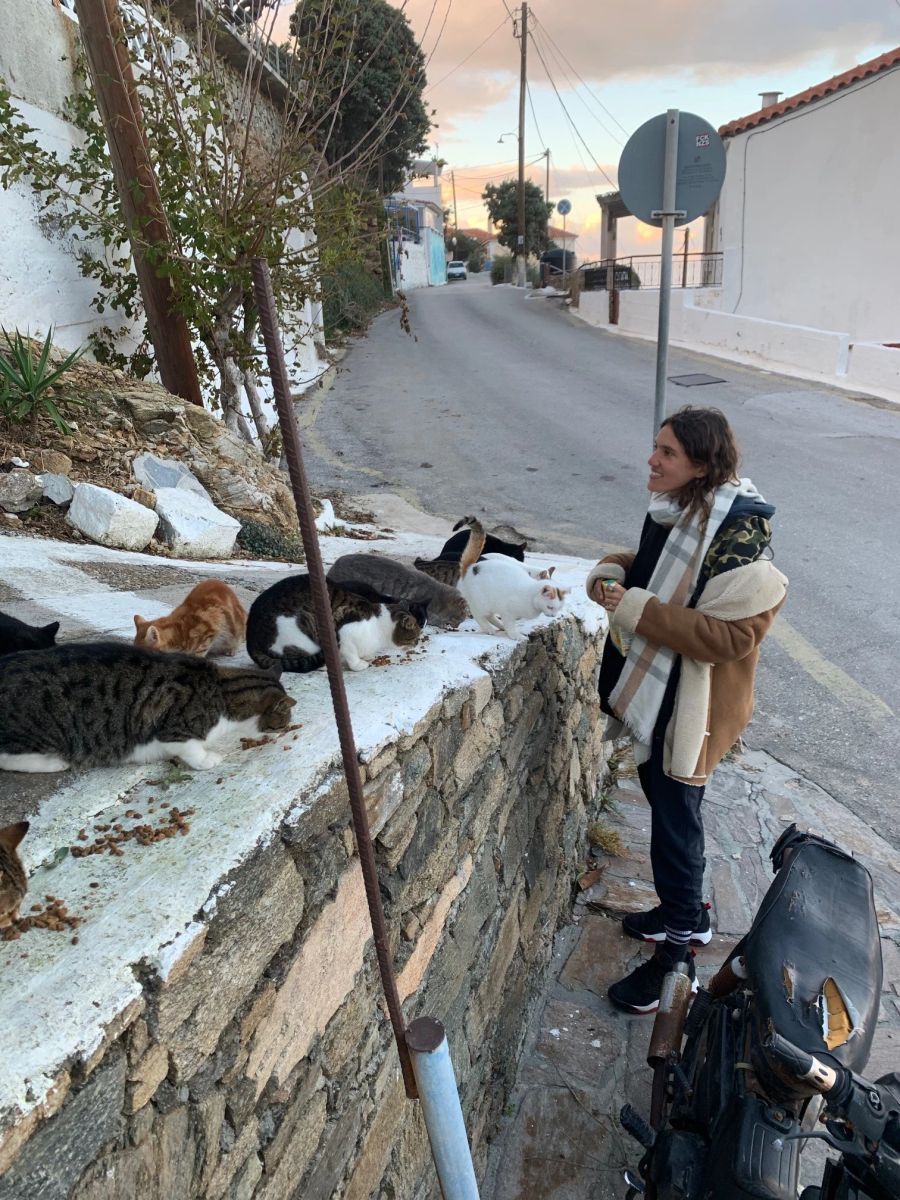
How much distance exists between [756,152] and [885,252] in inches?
179

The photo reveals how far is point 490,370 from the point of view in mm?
15727

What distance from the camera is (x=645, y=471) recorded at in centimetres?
915

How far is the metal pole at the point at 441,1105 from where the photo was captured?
1.37 m

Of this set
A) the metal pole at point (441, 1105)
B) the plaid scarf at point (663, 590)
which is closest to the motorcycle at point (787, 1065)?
the plaid scarf at point (663, 590)

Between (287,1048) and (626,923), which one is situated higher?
(287,1048)

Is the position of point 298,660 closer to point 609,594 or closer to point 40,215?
point 609,594

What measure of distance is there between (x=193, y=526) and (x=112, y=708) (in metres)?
3.38

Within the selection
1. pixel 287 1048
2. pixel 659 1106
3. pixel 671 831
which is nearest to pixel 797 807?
pixel 671 831

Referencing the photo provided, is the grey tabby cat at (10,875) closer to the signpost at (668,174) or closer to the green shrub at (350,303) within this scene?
the signpost at (668,174)

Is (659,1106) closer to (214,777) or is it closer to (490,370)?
(214,777)

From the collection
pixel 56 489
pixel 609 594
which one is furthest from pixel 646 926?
pixel 56 489

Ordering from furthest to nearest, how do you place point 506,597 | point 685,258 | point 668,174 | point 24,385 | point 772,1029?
point 685,258 → point 24,385 → point 668,174 → point 506,597 → point 772,1029

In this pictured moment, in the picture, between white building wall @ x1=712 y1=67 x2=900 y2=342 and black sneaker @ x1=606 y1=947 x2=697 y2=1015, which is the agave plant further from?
white building wall @ x1=712 y1=67 x2=900 y2=342

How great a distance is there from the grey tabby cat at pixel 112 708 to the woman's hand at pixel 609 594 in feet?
4.14
